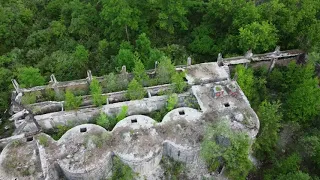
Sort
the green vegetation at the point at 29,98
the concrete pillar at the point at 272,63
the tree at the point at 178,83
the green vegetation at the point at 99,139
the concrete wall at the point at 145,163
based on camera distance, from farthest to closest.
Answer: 1. the concrete pillar at the point at 272,63
2. the tree at the point at 178,83
3. the green vegetation at the point at 29,98
4. the green vegetation at the point at 99,139
5. the concrete wall at the point at 145,163

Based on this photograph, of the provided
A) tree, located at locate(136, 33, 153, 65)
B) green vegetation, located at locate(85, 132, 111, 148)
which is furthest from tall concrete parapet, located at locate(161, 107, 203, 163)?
tree, located at locate(136, 33, 153, 65)

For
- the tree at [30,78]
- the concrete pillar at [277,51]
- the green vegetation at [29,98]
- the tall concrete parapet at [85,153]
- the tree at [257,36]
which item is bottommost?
the tall concrete parapet at [85,153]

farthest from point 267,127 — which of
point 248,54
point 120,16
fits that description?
point 120,16

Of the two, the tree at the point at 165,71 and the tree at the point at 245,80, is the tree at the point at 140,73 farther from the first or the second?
the tree at the point at 245,80

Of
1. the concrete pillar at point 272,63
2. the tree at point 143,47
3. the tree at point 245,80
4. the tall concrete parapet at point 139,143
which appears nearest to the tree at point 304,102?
the tree at point 245,80

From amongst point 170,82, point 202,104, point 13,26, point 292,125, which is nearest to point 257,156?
point 292,125
